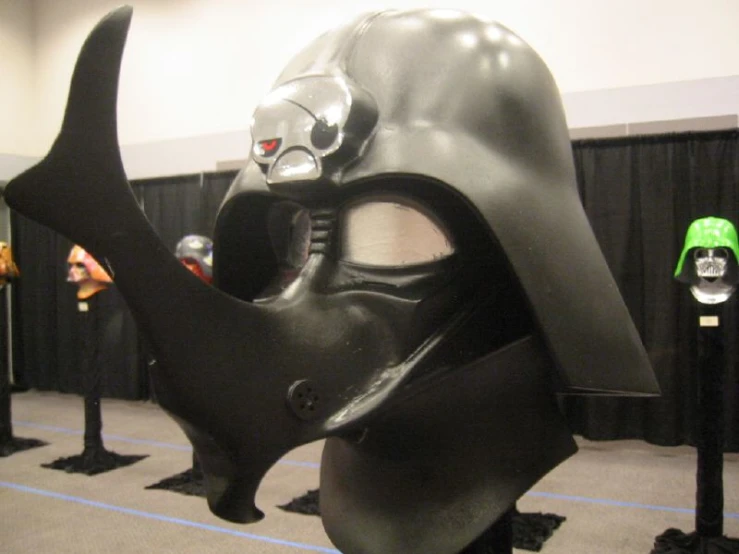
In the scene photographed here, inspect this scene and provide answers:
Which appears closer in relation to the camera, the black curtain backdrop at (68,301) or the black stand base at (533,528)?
the black stand base at (533,528)

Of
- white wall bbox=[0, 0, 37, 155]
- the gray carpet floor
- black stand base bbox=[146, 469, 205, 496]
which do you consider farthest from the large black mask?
white wall bbox=[0, 0, 37, 155]

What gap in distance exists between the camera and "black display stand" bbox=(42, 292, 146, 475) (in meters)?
4.18

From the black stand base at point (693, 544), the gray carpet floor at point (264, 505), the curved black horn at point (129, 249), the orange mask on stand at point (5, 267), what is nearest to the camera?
the curved black horn at point (129, 249)

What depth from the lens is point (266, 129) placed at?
2.96 ft

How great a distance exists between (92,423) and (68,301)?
2853 mm

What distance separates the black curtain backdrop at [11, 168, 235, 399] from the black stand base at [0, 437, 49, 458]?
124cm

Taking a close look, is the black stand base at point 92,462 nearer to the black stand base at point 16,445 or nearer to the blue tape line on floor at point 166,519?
the blue tape line on floor at point 166,519

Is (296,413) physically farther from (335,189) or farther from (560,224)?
(560,224)

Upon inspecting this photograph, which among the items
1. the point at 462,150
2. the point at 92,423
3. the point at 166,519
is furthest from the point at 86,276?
the point at 462,150

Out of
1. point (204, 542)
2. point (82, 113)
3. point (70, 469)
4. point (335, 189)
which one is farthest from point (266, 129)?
point (70, 469)

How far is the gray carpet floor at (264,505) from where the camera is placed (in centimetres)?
295

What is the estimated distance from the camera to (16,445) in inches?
186

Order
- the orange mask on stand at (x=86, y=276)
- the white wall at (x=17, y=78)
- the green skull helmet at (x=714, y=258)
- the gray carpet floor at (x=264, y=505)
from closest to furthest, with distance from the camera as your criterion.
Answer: the green skull helmet at (x=714, y=258), the gray carpet floor at (x=264, y=505), the orange mask on stand at (x=86, y=276), the white wall at (x=17, y=78)

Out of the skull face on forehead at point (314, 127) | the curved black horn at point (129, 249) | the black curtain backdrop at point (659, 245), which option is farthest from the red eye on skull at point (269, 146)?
the black curtain backdrop at point (659, 245)
